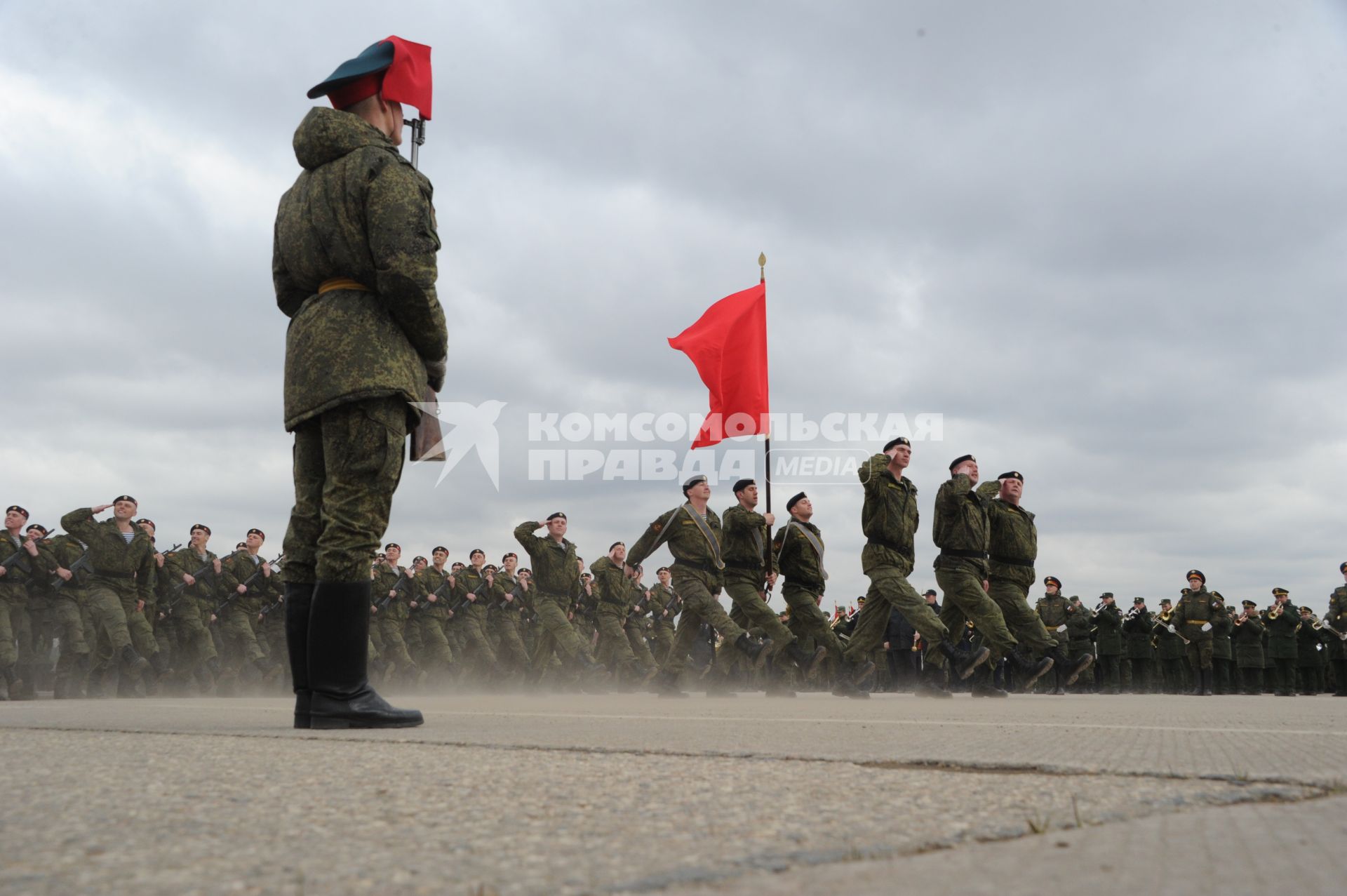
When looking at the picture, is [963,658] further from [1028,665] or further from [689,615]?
[689,615]

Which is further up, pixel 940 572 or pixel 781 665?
pixel 940 572

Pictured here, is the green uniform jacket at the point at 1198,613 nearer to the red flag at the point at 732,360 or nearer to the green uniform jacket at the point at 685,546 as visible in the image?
the red flag at the point at 732,360

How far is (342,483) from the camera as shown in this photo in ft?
11.3

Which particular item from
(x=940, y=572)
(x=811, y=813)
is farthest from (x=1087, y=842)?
(x=940, y=572)

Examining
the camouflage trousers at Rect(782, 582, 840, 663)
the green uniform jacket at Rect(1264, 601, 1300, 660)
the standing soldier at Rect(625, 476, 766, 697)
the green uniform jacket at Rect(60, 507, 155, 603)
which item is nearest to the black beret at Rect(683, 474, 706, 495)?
the standing soldier at Rect(625, 476, 766, 697)

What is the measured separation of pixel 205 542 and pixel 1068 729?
13.1 m

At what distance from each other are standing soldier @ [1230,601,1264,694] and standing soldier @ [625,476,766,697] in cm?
1106

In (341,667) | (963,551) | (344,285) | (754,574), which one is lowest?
(341,667)

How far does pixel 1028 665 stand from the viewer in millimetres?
9164

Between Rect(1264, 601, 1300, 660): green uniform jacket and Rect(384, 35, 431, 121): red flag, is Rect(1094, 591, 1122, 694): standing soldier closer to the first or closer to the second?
Rect(1264, 601, 1300, 660): green uniform jacket

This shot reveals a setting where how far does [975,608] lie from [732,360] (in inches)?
144

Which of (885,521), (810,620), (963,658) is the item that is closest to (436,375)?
(885,521)

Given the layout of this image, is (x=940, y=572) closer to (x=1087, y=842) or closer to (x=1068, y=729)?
(x=1068, y=729)

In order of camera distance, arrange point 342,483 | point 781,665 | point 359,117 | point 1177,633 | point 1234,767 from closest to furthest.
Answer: point 1234,767 → point 342,483 → point 359,117 → point 781,665 → point 1177,633
